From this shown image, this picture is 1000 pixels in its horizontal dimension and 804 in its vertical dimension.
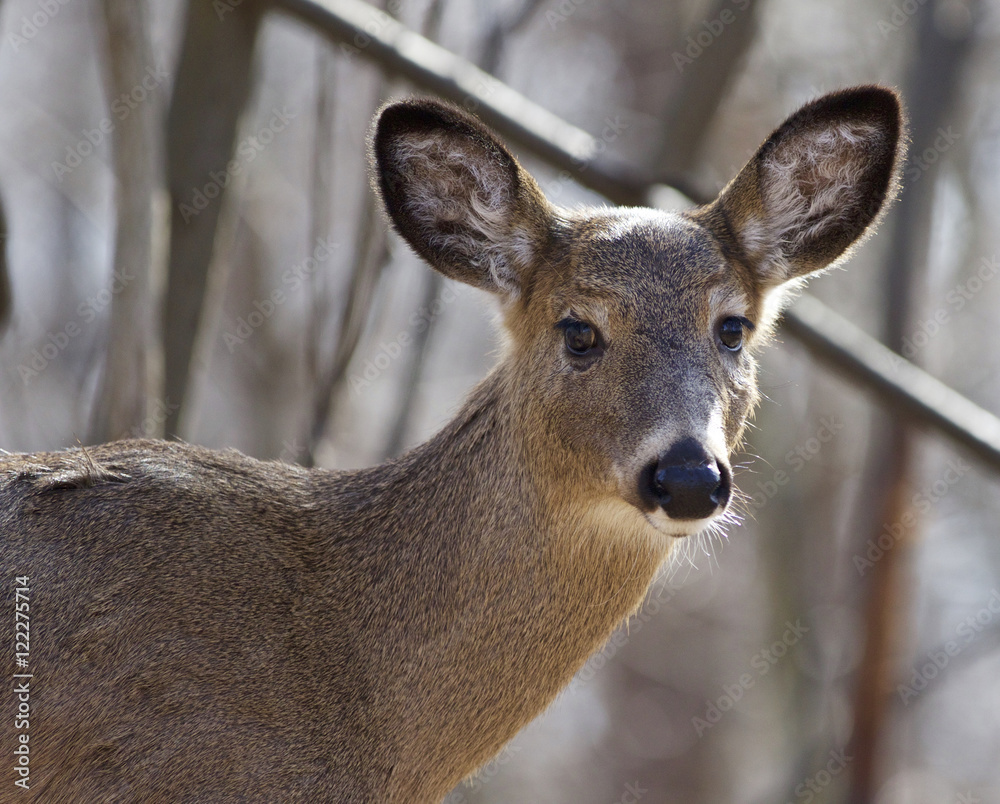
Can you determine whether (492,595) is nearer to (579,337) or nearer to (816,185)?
(579,337)

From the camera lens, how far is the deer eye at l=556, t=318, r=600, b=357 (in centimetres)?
488

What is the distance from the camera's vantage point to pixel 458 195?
17.7 ft

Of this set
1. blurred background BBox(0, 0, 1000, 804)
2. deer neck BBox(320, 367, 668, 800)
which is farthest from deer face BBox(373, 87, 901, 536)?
blurred background BBox(0, 0, 1000, 804)

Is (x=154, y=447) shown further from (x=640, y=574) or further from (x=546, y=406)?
(x=640, y=574)

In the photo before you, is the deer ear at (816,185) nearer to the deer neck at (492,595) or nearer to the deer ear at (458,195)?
the deer ear at (458,195)

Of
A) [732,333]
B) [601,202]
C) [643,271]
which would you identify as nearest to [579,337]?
Answer: [643,271]

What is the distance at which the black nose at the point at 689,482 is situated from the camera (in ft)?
13.5

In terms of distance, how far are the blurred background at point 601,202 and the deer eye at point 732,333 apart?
119 cm

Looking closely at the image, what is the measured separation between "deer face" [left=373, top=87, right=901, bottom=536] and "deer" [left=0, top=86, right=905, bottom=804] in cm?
1

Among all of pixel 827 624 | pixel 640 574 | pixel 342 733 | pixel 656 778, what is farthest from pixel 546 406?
pixel 656 778

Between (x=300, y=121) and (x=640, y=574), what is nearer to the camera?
(x=640, y=574)

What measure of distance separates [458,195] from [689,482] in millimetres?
1988

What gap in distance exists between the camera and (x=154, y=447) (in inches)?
199

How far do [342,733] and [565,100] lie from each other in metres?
14.6
